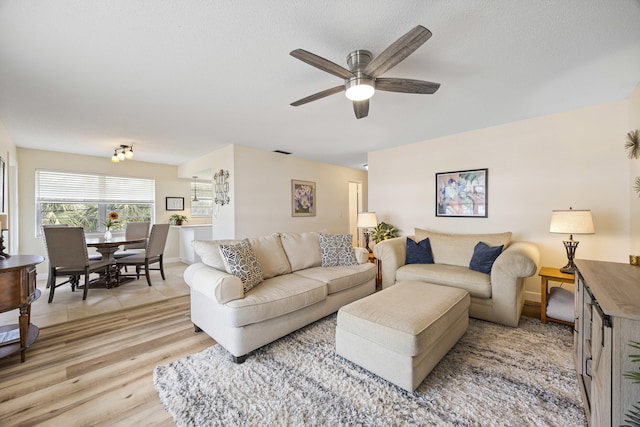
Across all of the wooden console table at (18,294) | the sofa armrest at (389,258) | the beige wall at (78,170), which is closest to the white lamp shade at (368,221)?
the sofa armrest at (389,258)

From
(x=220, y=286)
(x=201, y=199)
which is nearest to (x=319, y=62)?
(x=220, y=286)

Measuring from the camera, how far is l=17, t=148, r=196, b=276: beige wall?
446 centimetres

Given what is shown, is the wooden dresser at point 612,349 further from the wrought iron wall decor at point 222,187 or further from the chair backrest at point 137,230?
the chair backrest at point 137,230

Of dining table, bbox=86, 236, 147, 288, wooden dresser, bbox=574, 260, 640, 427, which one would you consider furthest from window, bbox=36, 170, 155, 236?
wooden dresser, bbox=574, 260, 640, 427

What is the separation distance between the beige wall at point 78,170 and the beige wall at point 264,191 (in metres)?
0.47

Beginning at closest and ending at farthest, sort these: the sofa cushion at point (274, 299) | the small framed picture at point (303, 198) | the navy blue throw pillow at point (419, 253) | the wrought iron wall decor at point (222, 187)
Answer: the sofa cushion at point (274, 299) → the navy blue throw pillow at point (419, 253) → the wrought iron wall decor at point (222, 187) → the small framed picture at point (303, 198)

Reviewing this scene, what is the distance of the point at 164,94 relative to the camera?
249 centimetres

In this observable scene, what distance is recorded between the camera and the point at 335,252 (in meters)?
3.21

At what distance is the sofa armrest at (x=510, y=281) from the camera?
2.46m

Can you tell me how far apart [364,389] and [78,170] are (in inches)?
248

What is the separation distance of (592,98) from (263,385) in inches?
164

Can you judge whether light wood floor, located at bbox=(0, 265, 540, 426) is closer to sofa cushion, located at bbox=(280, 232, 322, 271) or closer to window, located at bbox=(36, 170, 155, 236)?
sofa cushion, located at bbox=(280, 232, 322, 271)

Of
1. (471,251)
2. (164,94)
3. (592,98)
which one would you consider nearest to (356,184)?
(471,251)

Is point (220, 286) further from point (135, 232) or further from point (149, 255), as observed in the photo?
point (135, 232)
